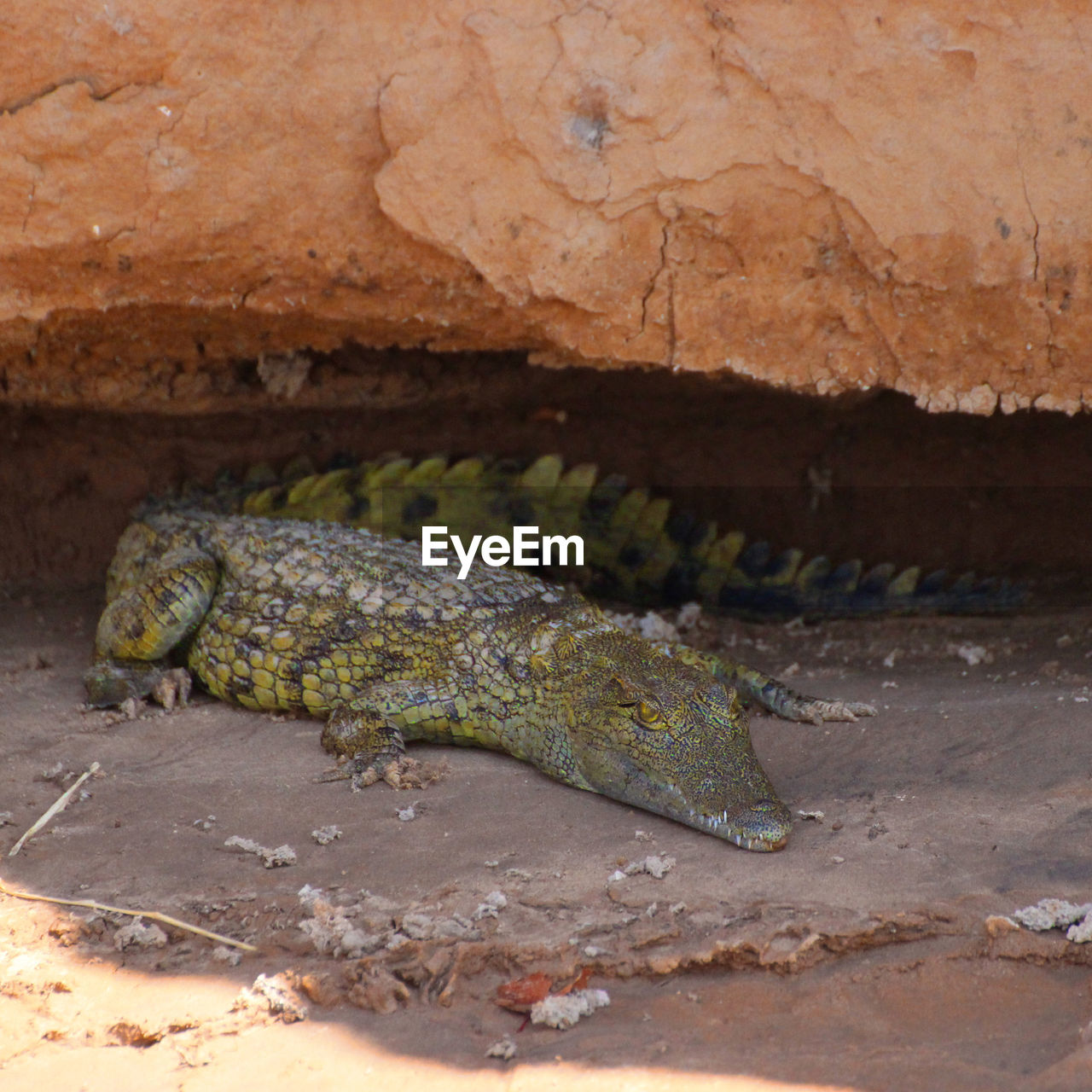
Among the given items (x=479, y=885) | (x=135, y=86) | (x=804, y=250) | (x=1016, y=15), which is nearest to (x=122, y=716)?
(x=479, y=885)

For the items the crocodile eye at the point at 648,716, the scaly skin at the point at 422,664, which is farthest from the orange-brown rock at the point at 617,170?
the crocodile eye at the point at 648,716

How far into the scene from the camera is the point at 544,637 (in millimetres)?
3658

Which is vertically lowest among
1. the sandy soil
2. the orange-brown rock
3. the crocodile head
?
the sandy soil

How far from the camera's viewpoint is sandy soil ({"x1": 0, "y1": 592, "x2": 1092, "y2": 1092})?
2.12m

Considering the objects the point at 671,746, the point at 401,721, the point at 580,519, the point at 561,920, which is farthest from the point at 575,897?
the point at 580,519

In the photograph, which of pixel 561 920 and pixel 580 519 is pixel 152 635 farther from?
pixel 561 920

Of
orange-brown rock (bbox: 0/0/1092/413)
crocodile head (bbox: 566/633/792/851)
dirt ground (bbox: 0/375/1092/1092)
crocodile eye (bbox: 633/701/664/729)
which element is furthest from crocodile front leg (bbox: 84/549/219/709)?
crocodile eye (bbox: 633/701/664/729)

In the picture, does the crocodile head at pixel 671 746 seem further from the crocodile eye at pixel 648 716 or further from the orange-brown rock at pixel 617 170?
the orange-brown rock at pixel 617 170

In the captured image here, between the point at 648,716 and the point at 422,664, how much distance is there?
2.94 ft

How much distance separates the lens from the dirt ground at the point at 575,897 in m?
2.13

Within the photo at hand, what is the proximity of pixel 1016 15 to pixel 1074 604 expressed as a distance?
2.34 meters

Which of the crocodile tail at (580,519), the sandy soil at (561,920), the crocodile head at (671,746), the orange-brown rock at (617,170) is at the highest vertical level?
the orange-brown rock at (617,170)

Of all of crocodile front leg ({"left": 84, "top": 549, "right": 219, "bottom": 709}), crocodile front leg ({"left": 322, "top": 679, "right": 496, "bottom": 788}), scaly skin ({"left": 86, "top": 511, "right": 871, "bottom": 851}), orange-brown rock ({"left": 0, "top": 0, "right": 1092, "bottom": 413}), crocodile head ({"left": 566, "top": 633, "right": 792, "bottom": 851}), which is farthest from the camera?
crocodile front leg ({"left": 84, "top": 549, "right": 219, "bottom": 709})

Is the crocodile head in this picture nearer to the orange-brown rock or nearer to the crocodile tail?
the orange-brown rock
